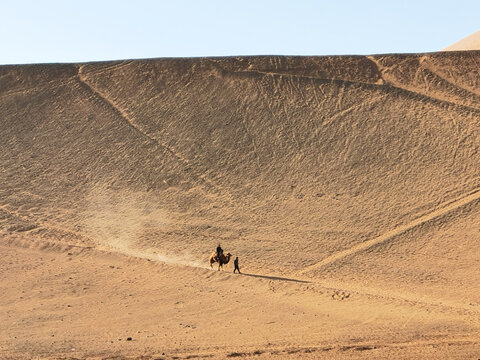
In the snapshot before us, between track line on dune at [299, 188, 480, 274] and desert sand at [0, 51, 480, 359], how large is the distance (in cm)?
9

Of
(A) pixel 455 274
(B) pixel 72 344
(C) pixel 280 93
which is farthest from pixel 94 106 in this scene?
(B) pixel 72 344

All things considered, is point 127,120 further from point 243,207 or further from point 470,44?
point 470,44

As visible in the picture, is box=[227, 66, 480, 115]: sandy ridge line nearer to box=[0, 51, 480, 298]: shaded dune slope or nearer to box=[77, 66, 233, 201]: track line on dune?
box=[0, 51, 480, 298]: shaded dune slope

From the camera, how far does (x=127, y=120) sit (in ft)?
116

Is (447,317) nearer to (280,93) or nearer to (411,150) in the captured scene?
(411,150)

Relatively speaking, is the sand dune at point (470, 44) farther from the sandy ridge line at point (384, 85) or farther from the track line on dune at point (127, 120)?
the track line on dune at point (127, 120)

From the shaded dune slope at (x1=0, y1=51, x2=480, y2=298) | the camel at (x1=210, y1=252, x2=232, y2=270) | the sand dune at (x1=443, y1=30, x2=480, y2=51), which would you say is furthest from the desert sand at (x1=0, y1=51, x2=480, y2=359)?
the sand dune at (x1=443, y1=30, x2=480, y2=51)

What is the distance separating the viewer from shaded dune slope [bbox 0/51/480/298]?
85.8 feet

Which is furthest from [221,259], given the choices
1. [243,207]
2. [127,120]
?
[127,120]

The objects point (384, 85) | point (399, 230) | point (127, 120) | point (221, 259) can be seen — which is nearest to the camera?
point (221, 259)

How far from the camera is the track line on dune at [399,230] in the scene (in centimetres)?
2381

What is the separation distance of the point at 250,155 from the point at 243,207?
4593 mm

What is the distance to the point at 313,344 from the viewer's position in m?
15.3

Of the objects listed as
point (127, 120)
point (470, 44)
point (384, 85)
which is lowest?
point (127, 120)
